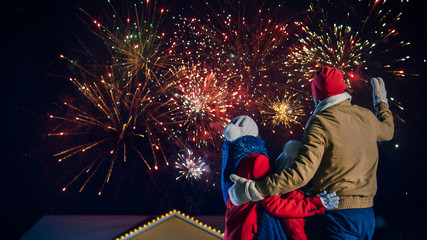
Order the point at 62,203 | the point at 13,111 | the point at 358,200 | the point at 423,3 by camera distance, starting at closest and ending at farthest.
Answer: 1. the point at 358,200
2. the point at 423,3
3. the point at 13,111
4. the point at 62,203

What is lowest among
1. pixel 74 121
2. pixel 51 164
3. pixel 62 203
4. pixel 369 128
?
pixel 369 128

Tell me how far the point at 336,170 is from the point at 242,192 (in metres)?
0.71

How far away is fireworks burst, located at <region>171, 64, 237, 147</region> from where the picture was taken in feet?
19.2

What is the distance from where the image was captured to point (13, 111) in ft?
18.8

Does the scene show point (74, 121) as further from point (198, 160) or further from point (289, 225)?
point (289, 225)

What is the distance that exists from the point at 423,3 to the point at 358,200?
4192 mm

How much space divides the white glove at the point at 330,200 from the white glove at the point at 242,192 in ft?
1.50

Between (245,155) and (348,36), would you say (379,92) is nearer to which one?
(245,155)

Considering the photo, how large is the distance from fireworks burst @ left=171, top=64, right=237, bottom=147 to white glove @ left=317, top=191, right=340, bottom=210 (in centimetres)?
374

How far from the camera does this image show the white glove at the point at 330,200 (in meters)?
2.15

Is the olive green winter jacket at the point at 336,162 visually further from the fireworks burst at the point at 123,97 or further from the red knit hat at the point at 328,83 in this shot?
the fireworks burst at the point at 123,97

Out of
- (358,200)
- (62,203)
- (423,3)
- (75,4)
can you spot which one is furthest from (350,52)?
(62,203)

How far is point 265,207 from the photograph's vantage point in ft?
7.25

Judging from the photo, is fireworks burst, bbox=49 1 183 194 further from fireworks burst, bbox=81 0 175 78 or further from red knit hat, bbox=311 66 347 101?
red knit hat, bbox=311 66 347 101
